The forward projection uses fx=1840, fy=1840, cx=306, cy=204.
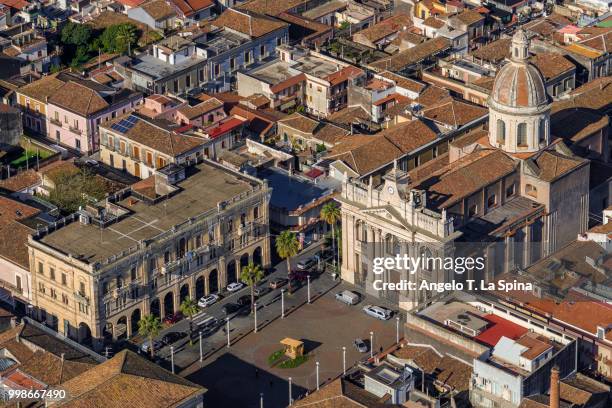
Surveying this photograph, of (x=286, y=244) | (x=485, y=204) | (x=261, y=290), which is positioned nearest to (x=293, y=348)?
(x=261, y=290)

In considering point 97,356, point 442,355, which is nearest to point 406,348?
point 442,355

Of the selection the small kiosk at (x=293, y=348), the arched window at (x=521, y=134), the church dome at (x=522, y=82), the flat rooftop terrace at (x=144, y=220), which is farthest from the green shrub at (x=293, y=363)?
the church dome at (x=522, y=82)

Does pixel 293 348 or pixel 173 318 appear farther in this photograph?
pixel 173 318

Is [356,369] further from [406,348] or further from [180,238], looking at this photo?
[180,238]

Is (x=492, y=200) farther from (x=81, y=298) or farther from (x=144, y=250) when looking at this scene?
(x=81, y=298)

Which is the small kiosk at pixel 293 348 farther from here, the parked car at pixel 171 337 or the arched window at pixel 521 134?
the arched window at pixel 521 134
